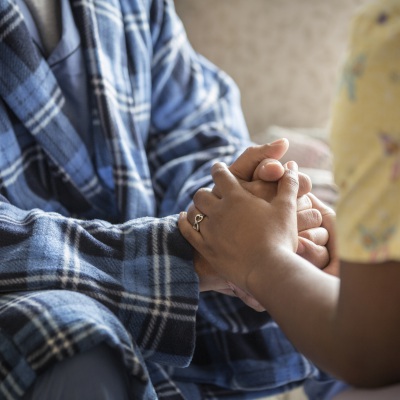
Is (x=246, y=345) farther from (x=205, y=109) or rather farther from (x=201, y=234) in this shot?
(x=205, y=109)

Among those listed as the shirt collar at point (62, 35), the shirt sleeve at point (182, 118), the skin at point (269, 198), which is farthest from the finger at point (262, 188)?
the shirt collar at point (62, 35)

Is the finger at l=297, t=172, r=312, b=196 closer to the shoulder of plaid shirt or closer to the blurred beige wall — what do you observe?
the shoulder of plaid shirt

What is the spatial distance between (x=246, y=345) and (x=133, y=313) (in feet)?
0.92

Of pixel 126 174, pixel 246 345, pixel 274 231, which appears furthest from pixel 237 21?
pixel 274 231

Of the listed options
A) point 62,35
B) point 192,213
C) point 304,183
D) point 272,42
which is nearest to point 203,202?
point 192,213

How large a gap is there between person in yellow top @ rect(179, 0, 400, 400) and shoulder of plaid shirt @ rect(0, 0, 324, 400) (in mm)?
172

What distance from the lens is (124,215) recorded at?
3.28 ft

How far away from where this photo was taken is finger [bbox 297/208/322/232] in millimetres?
828

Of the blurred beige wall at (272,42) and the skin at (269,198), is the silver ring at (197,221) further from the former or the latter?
the blurred beige wall at (272,42)

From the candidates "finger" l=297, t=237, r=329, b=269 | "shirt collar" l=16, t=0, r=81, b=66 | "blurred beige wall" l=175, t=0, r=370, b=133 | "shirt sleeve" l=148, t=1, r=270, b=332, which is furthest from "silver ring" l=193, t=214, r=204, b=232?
"blurred beige wall" l=175, t=0, r=370, b=133

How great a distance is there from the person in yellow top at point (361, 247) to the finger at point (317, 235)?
0.58 ft

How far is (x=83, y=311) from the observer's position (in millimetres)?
657

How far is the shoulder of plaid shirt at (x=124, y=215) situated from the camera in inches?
26.5

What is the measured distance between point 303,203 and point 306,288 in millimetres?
270
